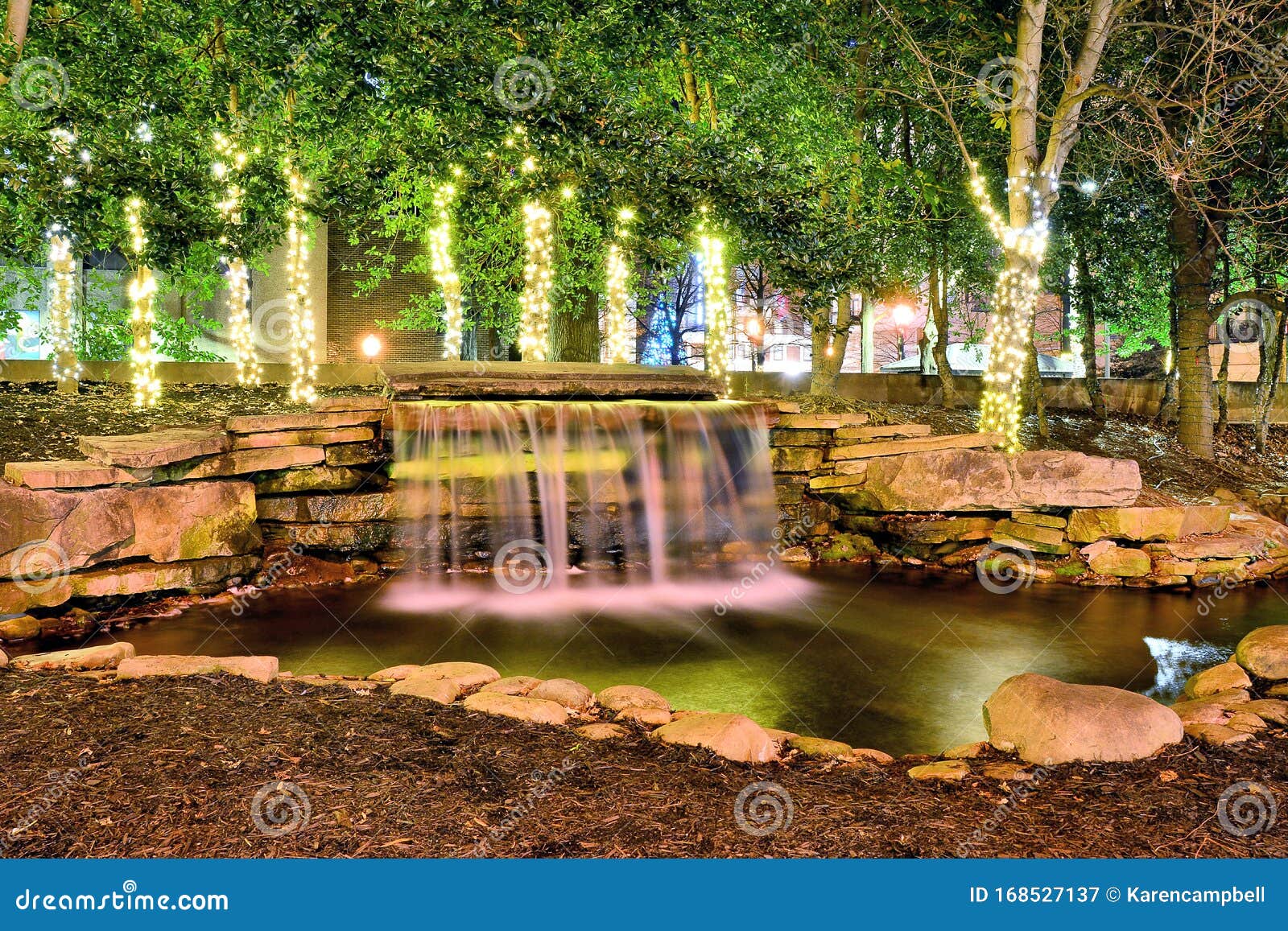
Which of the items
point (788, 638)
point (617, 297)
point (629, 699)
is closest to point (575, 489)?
point (788, 638)

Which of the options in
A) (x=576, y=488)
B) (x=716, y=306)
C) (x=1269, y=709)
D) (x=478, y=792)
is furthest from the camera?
(x=716, y=306)

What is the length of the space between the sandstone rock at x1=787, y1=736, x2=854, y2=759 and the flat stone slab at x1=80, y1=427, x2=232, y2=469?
256 inches

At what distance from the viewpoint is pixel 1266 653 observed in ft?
20.2

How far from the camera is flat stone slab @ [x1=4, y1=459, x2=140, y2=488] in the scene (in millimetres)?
7742

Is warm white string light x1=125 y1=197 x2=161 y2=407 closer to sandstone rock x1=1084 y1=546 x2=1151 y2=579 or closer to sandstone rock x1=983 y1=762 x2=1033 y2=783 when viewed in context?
sandstone rock x1=983 y1=762 x2=1033 y2=783

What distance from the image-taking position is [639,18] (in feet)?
34.1

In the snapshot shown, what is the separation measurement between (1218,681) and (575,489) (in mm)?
6644

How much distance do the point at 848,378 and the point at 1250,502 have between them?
678 centimetres

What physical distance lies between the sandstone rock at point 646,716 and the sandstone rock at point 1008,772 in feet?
5.33

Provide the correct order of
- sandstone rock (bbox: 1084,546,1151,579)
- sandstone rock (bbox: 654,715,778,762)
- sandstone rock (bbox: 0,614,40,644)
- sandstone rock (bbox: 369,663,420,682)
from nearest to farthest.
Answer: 1. sandstone rock (bbox: 654,715,778,762)
2. sandstone rock (bbox: 369,663,420,682)
3. sandstone rock (bbox: 0,614,40,644)
4. sandstone rock (bbox: 1084,546,1151,579)

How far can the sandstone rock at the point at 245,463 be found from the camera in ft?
29.4

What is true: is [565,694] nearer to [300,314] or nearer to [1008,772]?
[1008,772]

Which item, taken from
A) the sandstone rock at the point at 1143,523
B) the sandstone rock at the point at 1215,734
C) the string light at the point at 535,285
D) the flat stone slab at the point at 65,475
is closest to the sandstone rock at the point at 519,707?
the sandstone rock at the point at 1215,734

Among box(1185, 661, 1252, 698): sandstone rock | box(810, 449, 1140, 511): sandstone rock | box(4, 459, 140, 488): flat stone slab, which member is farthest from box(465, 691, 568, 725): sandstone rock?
box(810, 449, 1140, 511): sandstone rock
